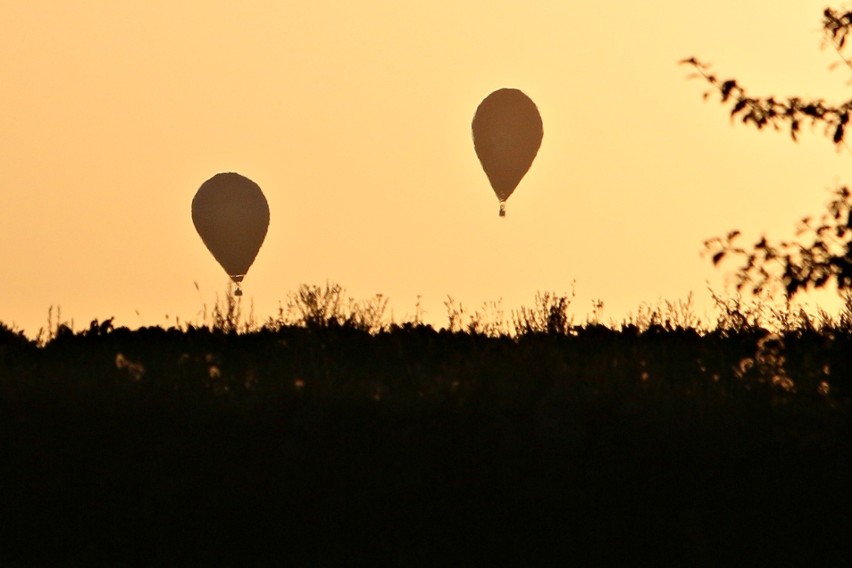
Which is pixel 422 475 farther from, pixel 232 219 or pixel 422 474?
pixel 232 219

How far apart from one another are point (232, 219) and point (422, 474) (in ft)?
65.5

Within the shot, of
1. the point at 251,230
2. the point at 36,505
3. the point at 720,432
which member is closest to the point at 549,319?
the point at 720,432

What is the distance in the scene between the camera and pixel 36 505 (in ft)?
36.3

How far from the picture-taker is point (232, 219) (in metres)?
30.4

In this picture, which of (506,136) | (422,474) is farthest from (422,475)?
(506,136)

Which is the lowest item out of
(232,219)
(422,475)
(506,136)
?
(422,475)

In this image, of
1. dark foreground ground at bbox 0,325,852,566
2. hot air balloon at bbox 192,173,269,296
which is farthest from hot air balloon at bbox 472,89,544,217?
dark foreground ground at bbox 0,325,852,566

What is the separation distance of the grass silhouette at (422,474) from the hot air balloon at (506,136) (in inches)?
624

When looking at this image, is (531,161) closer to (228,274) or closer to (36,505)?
(228,274)

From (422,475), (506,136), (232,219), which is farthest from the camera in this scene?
(232,219)

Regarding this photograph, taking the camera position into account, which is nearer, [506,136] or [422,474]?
[422,474]

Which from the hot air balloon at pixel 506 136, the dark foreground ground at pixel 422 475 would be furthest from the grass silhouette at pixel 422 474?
the hot air balloon at pixel 506 136

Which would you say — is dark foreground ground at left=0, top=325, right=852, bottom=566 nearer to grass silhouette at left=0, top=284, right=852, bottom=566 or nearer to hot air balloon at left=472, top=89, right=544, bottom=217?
grass silhouette at left=0, top=284, right=852, bottom=566

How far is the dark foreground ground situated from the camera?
1063 centimetres
